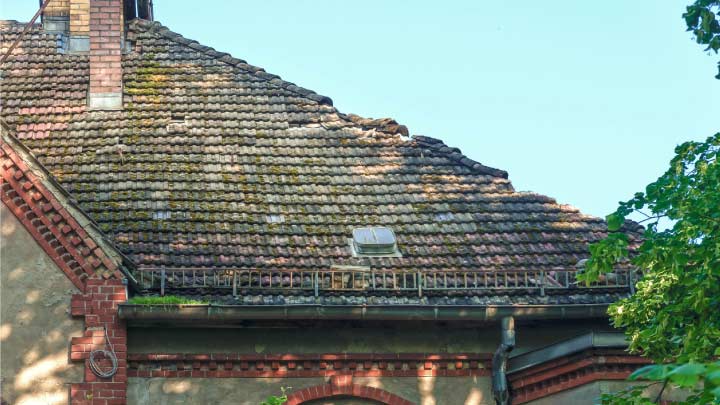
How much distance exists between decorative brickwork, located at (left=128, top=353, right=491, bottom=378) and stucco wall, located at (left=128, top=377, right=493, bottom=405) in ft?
0.20

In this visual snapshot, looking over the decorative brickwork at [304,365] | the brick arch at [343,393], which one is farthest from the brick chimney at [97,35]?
the brick arch at [343,393]

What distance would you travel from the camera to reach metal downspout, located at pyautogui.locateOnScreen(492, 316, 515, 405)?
15781mm

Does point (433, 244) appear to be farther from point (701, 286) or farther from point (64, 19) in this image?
point (64, 19)

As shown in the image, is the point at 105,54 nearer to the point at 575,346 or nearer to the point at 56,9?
the point at 56,9

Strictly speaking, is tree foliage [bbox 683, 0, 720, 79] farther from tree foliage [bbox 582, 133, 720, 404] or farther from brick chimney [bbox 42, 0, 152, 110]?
brick chimney [bbox 42, 0, 152, 110]

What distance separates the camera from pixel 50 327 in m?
15.6

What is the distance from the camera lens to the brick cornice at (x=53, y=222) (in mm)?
15766

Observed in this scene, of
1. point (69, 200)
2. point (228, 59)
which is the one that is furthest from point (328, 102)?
point (69, 200)

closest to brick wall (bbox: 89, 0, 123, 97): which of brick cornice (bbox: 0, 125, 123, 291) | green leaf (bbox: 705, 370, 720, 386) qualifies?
brick cornice (bbox: 0, 125, 123, 291)

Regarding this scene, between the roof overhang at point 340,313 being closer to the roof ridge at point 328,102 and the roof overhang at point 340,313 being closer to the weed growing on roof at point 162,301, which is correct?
the weed growing on roof at point 162,301

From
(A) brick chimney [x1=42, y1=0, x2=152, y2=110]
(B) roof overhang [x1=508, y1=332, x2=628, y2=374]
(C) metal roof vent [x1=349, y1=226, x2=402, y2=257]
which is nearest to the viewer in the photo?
(B) roof overhang [x1=508, y1=332, x2=628, y2=374]

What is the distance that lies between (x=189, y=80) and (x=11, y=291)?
562cm

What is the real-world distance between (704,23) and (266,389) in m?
6.60

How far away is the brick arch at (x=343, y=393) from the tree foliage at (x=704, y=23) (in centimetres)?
578
